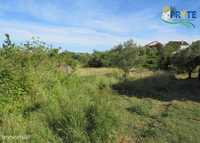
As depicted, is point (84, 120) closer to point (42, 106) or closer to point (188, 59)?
point (42, 106)

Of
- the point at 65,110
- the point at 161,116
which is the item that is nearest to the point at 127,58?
the point at 161,116

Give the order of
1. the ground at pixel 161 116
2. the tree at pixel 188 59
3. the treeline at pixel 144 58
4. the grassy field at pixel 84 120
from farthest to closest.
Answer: the treeline at pixel 144 58
the tree at pixel 188 59
the ground at pixel 161 116
the grassy field at pixel 84 120

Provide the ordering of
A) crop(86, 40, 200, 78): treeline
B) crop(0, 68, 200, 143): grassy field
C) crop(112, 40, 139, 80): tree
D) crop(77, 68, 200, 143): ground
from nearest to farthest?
crop(0, 68, 200, 143): grassy field < crop(77, 68, 200, 143): ground < crop(86, 40, 200, 78): treeline < crop(112, 40, 139, 80): tree

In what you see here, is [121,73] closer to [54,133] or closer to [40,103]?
[40,103]

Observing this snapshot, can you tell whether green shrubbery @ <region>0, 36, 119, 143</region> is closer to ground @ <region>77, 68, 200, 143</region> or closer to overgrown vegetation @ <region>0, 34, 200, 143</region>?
overgrown vegetation @ <region>0, 34, 200, 143</region>

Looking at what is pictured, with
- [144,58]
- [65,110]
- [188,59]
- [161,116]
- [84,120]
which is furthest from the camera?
[144,58]

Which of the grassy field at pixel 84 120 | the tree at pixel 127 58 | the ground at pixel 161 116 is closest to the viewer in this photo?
the grassy field at pixel 84 120

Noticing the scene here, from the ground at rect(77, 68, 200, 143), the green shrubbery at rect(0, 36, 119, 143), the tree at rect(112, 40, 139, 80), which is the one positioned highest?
the tree at rect(112, 40, 139, 80)

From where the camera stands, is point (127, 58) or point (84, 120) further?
point (127, 58)

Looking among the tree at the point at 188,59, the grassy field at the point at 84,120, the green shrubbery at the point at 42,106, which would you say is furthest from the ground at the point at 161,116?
the tree at the point at 188,59

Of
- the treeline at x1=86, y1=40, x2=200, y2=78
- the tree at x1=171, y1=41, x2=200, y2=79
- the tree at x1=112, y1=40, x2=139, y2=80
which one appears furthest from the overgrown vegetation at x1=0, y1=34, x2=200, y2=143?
the tree at x1=112, y1=40, x2=139, y2=80

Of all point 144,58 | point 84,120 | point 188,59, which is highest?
point 144,58

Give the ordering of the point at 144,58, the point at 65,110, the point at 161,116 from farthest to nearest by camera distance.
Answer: the point at 144,58, the point at 161,116, the point at 65,110

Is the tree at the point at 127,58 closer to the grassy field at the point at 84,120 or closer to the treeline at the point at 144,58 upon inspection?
the treeline at the point at 144,58
